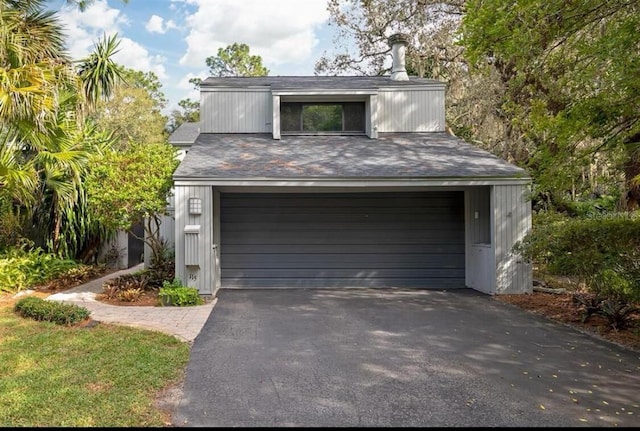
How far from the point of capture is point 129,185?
7930 millimetres

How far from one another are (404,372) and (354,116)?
8.45m

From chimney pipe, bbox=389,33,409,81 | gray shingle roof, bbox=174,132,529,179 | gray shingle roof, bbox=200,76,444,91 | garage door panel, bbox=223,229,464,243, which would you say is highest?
chimney pipe, bbox=389,33,409,81

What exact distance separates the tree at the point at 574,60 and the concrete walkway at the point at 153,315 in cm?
556

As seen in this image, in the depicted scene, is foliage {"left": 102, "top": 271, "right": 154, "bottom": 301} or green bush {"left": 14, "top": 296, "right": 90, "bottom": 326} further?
foliage {"left": 102, "top": 271, "right": 154, "bottom": 301}

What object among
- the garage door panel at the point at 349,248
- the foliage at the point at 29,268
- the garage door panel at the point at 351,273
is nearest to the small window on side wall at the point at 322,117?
the garage door panel at the point at 349,248

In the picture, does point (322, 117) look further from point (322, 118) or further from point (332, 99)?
point (332, 99)

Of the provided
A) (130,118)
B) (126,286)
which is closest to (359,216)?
(126,286)

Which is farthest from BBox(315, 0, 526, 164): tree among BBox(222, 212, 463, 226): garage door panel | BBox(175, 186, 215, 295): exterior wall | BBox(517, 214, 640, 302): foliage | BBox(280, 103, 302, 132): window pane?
BBox(175, 186, 215, 295): exterior wall

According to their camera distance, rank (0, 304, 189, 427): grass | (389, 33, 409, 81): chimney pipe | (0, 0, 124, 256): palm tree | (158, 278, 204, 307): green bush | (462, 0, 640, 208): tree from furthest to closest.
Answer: (389, 33, 409, 81): chimney pipe, (158, 278, 204, 307): green bush, (0, 0, 124, 256): palm tree, (462, 0, 640, 208): tree, (0, 304, 189, 427): grass

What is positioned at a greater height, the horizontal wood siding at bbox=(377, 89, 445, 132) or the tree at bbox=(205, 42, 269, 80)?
the tree at bbox=(205, 42, 269, 80)

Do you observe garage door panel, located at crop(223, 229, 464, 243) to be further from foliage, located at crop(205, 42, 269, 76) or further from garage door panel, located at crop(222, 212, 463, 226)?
foliage, located at crop(205, 42, 269, 76)

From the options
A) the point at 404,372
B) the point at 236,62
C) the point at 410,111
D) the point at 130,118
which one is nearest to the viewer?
the point at 404,372

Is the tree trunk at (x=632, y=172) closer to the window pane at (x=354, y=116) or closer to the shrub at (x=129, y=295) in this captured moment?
the window pane at (x=354, y=116)

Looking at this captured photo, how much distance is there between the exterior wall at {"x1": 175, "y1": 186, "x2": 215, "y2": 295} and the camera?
8.16m
